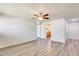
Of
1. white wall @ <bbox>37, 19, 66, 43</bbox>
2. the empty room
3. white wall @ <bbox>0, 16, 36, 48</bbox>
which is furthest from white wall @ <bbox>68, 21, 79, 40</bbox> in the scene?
white wall @ <bbox>0, 16, 36, 48</bbox>

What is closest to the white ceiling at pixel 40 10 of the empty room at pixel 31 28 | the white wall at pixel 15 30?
the empty room at pixel 31 28

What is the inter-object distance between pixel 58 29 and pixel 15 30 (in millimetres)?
988

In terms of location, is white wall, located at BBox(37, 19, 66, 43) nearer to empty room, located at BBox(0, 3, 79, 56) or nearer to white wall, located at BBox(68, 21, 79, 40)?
empty room, located at BBox(0, 3, 79, 56)

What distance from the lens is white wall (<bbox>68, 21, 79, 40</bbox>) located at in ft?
6.41

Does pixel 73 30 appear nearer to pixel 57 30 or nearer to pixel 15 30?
pixel 57 30

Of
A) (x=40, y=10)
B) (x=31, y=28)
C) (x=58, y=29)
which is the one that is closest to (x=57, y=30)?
(x=58, y=29)

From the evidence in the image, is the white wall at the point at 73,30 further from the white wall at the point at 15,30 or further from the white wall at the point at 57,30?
the white wall at the point at 15,30

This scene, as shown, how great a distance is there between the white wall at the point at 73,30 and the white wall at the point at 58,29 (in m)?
0.14

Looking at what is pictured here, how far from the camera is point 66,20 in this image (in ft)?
6.57

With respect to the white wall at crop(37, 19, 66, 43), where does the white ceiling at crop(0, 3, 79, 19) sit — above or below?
above

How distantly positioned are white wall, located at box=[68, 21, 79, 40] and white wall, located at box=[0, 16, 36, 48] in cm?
74

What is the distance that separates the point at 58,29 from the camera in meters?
2.39

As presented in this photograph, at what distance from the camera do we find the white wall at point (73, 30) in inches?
76.9

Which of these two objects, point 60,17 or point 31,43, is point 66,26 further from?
point 31,43
